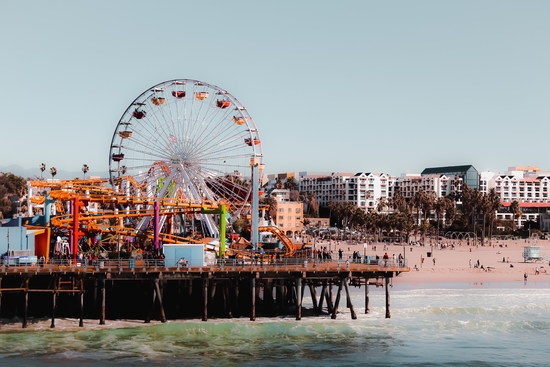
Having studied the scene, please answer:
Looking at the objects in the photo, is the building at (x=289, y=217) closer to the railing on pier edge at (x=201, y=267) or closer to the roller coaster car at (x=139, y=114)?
the roller coaster car at (x=139, y=114)

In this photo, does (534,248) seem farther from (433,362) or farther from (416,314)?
(433,362)

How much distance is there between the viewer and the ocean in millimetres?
42344

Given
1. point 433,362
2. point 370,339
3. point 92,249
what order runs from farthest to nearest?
point 92,249, point 370,339, point 433,362

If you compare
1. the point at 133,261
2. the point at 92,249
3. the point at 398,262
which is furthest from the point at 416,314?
the point at 92,249

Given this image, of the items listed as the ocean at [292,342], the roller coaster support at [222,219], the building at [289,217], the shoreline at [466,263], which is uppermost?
the building at [289,217]

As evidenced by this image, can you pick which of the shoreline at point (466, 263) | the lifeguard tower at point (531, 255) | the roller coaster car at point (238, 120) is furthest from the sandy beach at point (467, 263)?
the roller coaster car at point (238, 120)

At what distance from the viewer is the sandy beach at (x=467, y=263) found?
91.8 meters

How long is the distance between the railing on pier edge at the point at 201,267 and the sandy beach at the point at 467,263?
75.8 ft

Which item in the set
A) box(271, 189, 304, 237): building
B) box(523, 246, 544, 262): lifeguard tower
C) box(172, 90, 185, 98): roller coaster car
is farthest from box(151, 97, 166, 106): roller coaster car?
box(271, 189, 304, 237): building

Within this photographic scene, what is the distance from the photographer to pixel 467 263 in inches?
4331

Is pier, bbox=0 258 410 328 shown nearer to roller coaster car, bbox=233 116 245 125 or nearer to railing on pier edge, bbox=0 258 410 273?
railing on pier edge, bbox=0 258 410 273

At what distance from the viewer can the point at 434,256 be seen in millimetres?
120250

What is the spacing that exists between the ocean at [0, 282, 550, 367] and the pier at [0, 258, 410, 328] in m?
1.05

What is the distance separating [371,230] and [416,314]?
392 feet
